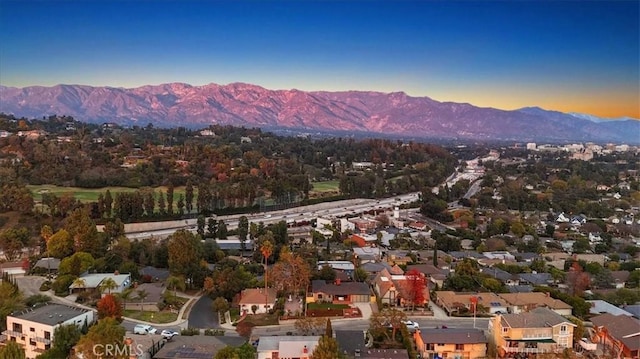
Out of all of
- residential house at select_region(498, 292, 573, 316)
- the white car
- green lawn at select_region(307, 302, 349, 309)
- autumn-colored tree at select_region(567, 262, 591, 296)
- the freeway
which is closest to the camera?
the white car

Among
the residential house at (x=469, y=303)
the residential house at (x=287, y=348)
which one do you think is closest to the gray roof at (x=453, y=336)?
the residential house at (x=469, y=303)

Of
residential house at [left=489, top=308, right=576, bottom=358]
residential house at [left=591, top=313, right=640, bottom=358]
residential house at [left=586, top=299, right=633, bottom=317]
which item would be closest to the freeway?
residential house at [left=489, top=308, right=576, bottom=358]

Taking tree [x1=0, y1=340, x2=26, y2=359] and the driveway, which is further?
the driveway

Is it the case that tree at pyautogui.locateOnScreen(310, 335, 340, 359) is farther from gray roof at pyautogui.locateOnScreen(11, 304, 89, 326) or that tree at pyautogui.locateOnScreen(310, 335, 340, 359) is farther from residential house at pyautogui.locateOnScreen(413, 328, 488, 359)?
gray roof at pyautogui.locateOnScreen(11, 304, 89, 326)

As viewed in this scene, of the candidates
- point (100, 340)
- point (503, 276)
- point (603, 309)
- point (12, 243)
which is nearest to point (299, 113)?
point (12, 243)

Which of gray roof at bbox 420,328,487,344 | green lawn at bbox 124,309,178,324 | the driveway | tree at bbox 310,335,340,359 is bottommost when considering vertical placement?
the driveway

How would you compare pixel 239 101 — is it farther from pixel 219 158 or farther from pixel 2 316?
pixel 2 316

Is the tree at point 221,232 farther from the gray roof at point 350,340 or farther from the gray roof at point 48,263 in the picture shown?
the gray roof at point 350,340
